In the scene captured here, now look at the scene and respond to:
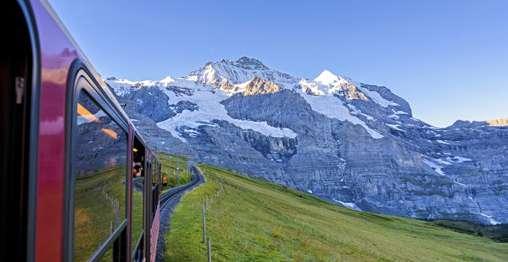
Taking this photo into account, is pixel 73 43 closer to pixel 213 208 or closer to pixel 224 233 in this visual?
pixel 224 233

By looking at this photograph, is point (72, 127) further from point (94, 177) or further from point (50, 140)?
point (94, 177)

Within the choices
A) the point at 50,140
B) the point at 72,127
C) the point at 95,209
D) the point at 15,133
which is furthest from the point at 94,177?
the point at 15,133

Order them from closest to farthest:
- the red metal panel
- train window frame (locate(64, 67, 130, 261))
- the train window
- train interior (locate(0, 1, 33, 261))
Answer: train interior (locate(0, 1, 33, 261)) → the red metal panel → train window frame (locate(64, 67, 130, 261)) → the train window

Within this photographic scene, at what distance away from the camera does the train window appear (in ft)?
11.1

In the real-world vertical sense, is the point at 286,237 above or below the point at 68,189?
below

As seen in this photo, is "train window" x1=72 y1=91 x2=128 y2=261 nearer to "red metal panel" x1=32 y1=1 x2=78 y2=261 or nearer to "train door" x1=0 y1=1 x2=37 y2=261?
"red metal panel" x1=32 y1=1 x2=78 y2=261

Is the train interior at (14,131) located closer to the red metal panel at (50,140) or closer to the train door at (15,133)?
the train door at (15,133)

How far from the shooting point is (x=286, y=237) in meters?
34.7

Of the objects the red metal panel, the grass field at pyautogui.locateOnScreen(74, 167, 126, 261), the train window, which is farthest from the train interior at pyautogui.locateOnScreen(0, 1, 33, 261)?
the grass field at pyautogui.locateOnScreen(74, 167, 126, 261)

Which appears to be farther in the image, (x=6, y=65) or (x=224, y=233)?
(x=224, y=233)

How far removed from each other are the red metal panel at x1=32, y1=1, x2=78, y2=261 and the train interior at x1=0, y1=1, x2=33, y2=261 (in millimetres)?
160

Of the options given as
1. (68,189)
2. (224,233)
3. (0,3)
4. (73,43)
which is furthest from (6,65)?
(224,233)

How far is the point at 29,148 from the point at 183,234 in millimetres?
23711

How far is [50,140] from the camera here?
2.62 metres
